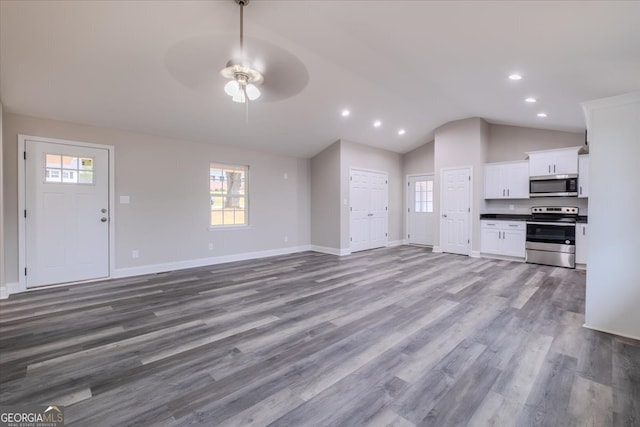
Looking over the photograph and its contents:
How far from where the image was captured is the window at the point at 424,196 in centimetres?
797

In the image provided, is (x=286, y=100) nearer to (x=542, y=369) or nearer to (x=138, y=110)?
(x=138, y=110)

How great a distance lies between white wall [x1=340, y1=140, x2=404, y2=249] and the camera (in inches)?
262

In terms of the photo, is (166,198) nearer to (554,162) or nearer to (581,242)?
(554,162)

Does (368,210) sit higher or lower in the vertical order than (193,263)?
higher

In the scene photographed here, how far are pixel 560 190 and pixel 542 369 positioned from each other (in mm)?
4937

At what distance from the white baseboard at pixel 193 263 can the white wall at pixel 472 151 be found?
4.18m

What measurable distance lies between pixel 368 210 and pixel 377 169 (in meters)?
1.16

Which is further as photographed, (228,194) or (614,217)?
(228,194)

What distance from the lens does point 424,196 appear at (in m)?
8.09

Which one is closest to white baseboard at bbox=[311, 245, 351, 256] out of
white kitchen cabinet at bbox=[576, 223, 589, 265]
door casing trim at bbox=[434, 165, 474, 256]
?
door casing trim at bbox=[434, 165, 474, 256]

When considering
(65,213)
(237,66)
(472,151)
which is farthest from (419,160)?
(65,213)

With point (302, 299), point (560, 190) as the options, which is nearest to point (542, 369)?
point (302, 299)

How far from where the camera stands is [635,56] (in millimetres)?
2584

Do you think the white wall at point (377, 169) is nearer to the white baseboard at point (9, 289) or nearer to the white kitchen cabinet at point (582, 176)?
the white kitchen cabinet at point (582, 176)
